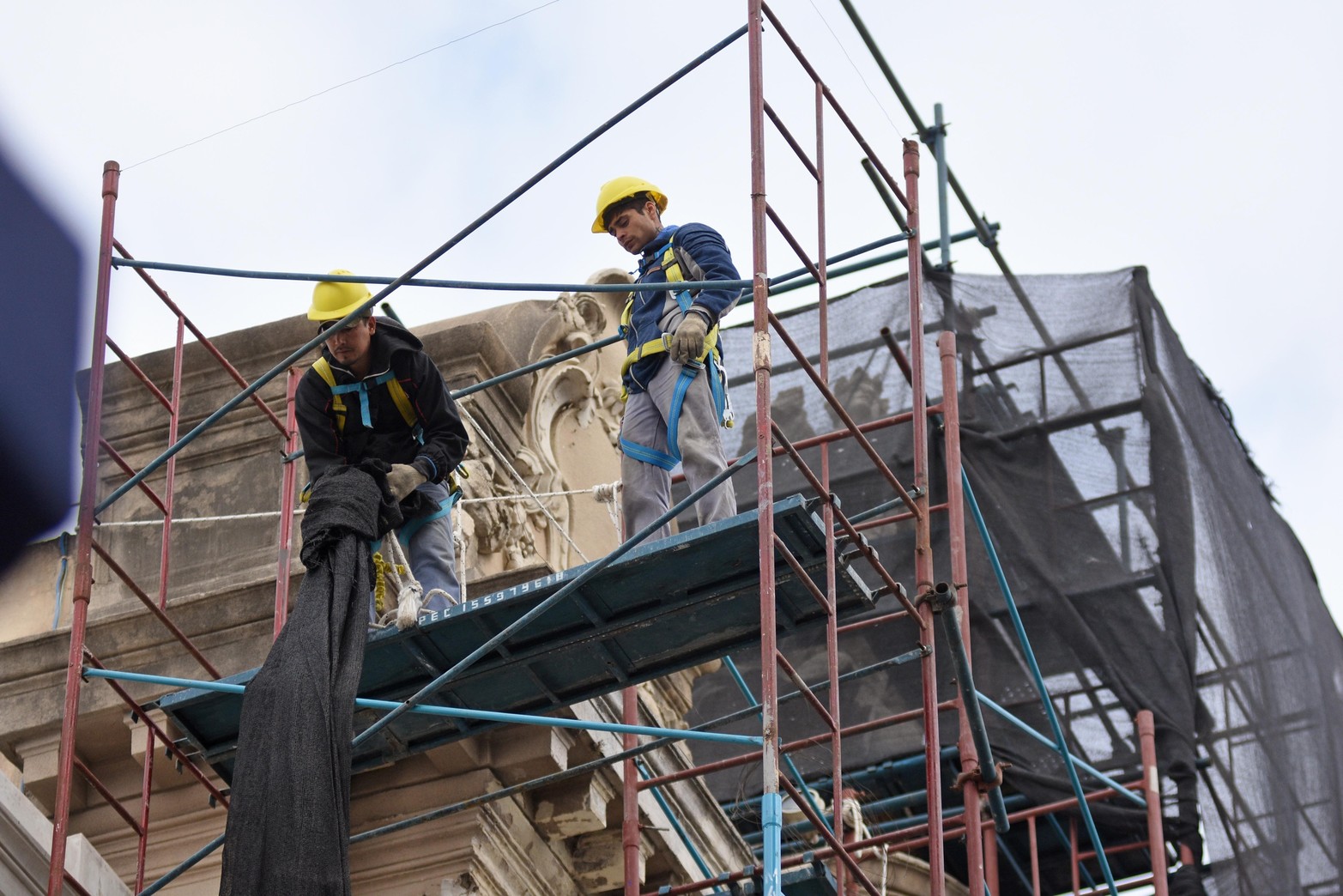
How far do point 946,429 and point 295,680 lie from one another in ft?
12.2

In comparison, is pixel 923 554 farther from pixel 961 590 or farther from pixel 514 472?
pixel 514 472

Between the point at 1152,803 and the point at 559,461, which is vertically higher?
the point at 559,461

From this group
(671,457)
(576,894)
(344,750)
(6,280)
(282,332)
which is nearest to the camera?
(344,750)

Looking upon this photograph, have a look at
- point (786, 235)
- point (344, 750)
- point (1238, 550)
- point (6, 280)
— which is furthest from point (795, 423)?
point (344, 750)

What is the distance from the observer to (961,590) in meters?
14.2

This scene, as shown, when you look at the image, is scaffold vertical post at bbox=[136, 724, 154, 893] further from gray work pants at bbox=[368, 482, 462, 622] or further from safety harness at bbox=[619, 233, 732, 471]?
safety harness at bbox=[619, 233, 732, 471]

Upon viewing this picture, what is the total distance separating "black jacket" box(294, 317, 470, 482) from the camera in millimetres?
13227

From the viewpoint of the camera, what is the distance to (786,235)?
13.0 metres

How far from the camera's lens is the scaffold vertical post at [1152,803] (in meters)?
16.5

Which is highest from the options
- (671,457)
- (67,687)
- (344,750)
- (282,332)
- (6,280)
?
(6,280)

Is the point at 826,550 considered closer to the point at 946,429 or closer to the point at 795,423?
the point at 946,429

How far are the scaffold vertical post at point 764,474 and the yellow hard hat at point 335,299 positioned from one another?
2.16 meters

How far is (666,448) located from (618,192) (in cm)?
134

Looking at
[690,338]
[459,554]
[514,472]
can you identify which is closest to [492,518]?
[514,472]
